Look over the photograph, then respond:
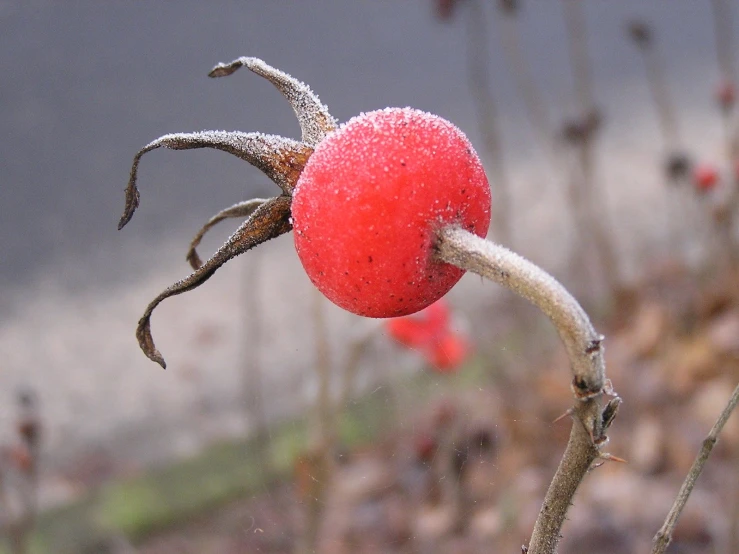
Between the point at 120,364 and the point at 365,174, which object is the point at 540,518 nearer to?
the point at 365,174

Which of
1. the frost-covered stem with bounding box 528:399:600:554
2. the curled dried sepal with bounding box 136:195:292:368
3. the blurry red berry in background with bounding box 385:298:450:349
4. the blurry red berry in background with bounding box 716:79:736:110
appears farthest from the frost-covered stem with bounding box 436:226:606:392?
the blurry red berry in background with bounding box 716:79:736:110

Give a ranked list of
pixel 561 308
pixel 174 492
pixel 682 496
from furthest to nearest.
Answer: pixel 174 492
pixel 682 496
pixel 561 308

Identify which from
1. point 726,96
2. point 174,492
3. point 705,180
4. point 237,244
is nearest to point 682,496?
A: point 237,244

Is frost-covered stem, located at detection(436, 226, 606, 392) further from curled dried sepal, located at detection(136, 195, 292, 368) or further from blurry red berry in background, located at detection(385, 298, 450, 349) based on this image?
blurry red berry in background, located at detection(385, 298, 450, 349)

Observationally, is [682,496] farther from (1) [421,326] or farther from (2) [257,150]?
(1) [421,326]

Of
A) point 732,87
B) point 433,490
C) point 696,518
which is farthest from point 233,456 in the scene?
point 732,87

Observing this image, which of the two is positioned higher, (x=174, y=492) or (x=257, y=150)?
(x=174, y=492)

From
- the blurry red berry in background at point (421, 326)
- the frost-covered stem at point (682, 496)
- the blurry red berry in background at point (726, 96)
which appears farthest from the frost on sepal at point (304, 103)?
the blurry red berry in background at point (726, 96)

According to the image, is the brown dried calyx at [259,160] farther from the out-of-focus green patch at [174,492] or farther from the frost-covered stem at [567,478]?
the out-of-focus green patch at [174,492]
